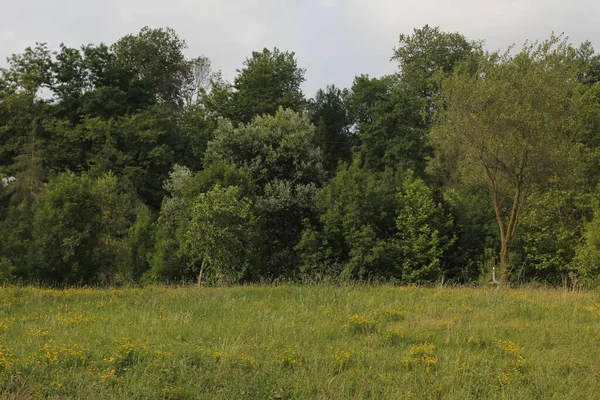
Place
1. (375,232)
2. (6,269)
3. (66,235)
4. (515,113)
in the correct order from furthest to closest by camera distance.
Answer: (375,232), (66,235), (6,269), (515,113)

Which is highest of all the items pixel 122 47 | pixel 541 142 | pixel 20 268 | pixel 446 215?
pixel 122 47

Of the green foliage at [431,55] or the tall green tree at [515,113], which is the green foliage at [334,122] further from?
the tall green tree at [515,113]

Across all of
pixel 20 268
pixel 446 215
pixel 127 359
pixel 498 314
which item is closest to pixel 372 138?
pixel 446 215

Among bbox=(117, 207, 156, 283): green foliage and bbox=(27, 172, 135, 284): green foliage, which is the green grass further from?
bbox=(117, 207, 156, 283): green foliage

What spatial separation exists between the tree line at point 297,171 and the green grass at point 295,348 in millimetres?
4976

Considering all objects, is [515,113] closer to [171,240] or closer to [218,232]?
[218,232]

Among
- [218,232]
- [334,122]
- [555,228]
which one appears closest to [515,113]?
[555,228]

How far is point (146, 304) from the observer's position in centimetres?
1018

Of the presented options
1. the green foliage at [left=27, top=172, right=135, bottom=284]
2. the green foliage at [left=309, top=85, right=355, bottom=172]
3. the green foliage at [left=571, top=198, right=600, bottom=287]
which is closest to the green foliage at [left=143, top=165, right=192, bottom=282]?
the green foliage at [left=27, top=172, right=135, bottom=284]

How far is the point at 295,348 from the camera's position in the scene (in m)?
6.98

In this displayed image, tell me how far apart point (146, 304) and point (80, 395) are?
5.07 meters

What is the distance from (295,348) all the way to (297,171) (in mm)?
23512

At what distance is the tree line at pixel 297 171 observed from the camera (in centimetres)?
2056

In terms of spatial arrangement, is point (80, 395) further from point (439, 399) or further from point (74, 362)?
point (439, 399)
